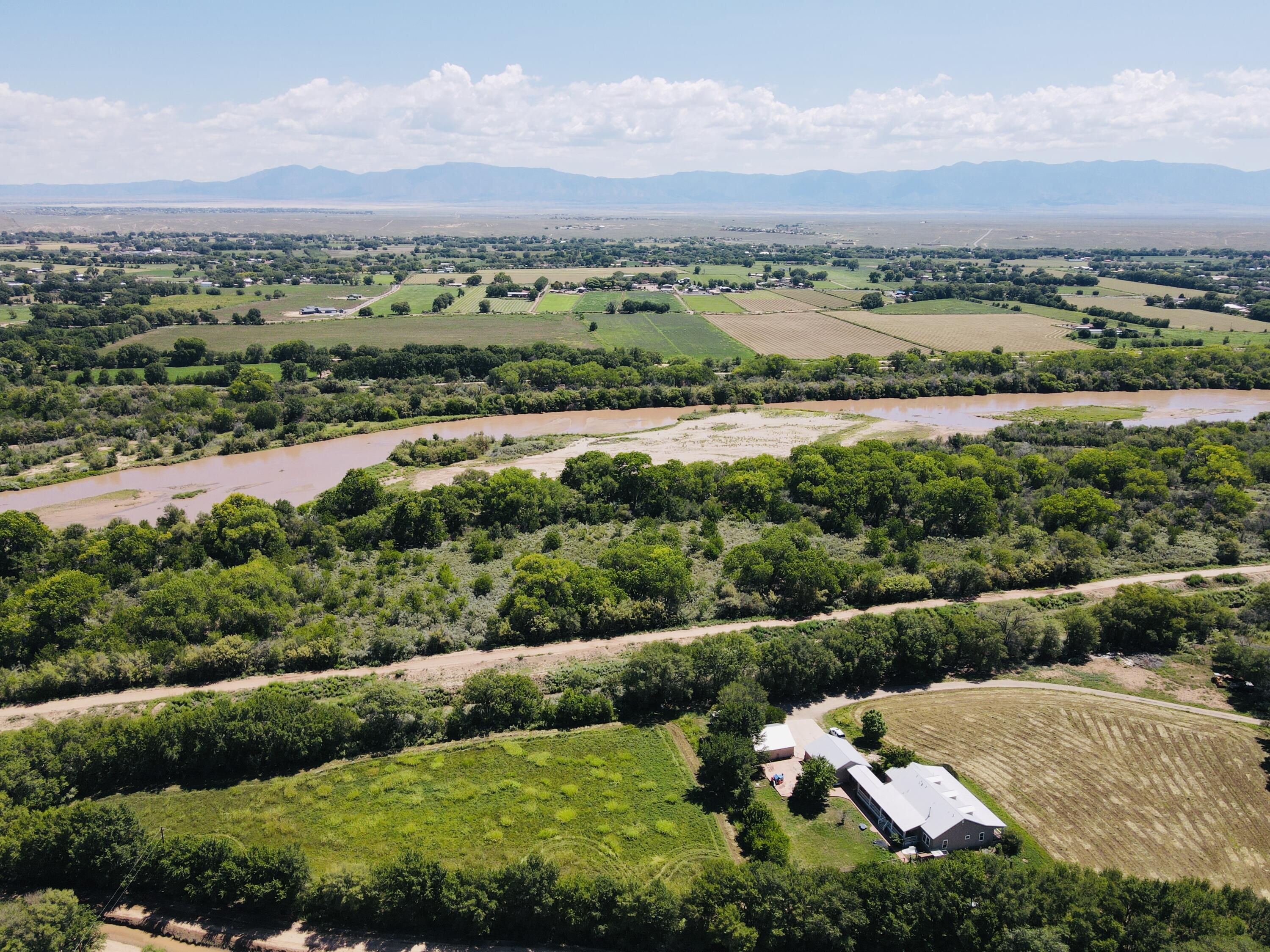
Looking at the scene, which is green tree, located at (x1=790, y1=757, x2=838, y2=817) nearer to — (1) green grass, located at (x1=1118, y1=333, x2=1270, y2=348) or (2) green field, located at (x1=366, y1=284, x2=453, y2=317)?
(1) green grass, located at (x1=1118, y1=333, x2=1270, y2=348)

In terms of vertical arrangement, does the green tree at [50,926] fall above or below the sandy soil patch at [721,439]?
below

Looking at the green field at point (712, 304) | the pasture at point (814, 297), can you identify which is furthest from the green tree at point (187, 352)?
the pasture at point (814, 297)

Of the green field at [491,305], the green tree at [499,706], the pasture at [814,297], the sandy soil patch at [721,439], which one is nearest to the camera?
the green tree at [499,706]

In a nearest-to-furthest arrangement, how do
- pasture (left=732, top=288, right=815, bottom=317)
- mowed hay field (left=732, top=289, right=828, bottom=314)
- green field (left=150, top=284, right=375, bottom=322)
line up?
1. green field (left=150, top=284, right=375, bottom=322)
2. pasture (left=732, top=288, right=815, bottom=317)
3. mowed hay field (left=732, top=289, right=828, bottom=314)

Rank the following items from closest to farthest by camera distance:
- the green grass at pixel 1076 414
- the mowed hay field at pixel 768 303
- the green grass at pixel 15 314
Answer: the green grass at pixel 1076 414 < the green grass at pixel 15 314 < the mowed hay field at pixel 768 303

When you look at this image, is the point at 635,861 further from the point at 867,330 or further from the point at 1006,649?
the point at 867,330

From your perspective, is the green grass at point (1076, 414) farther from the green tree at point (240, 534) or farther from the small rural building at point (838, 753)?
the green tree at point (240, 534)

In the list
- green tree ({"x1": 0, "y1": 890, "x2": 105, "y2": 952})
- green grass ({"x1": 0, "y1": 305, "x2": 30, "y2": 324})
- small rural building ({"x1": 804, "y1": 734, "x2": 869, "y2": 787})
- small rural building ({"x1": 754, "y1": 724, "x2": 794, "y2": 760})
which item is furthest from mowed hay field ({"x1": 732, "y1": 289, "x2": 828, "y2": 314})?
green tree ({"x1": 0, "y1": 890, "x2": 105, "y2": 952})
